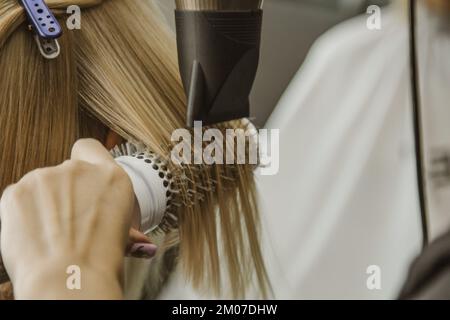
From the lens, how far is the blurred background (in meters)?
0.78

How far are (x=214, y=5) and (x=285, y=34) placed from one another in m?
0.12

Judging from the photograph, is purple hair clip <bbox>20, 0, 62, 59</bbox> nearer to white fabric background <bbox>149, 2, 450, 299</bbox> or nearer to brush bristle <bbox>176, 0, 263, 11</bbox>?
brush bristle <bbox>176, 0, 263, 11</bbox>

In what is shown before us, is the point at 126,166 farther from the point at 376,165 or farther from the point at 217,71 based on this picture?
the point at 376,165

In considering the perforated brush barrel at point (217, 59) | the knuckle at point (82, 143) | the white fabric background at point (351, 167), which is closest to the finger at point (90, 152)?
the knuckle at point (82, 143)

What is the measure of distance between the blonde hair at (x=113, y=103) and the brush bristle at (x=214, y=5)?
0.04 m

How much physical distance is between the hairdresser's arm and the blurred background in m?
0.22

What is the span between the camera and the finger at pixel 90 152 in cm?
66

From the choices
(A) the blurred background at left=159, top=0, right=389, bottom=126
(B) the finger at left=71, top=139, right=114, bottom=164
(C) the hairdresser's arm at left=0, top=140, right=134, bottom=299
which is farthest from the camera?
(A) the blurred background at left=159, top=0, right=389, bottom=126

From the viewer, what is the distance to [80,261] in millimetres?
570

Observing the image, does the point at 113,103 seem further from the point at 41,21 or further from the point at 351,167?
the point at 351,167

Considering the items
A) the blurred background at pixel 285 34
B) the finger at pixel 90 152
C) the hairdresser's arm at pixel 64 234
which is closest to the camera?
the hairdresser's arm at pixel 64 234

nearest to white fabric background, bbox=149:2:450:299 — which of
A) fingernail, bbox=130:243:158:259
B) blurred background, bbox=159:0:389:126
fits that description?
blurred background, bbox=159:0:389:126

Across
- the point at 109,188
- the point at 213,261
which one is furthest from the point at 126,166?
the point at 213,261

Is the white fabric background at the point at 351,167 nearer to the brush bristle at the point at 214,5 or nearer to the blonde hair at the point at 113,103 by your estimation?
the blonde hair at the point at 113,103
